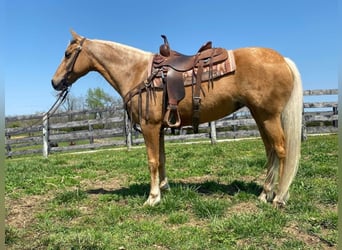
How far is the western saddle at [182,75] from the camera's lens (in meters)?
4.27

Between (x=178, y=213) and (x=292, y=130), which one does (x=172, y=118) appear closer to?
(x=178, y=213)

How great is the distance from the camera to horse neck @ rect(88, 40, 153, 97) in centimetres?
475

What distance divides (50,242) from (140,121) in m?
1.96

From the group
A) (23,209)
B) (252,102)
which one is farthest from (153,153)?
(23,209)

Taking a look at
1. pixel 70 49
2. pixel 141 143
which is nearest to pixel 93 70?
pixel 70 49

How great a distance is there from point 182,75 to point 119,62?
110 cm

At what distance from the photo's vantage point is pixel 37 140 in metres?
14.7

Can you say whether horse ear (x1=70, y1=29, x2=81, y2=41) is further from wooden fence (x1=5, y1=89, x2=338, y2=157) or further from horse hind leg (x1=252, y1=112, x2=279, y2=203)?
wooden fence (x1=5, y1=89, x2=338, y2=157)

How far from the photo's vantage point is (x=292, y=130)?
4086mm

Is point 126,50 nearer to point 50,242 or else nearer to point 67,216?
point 67,216

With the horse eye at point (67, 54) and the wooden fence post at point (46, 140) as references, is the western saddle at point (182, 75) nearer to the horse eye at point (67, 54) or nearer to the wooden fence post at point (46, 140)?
the horse eye at point (67, 54)

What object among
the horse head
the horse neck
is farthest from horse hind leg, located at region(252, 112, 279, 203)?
the horse head

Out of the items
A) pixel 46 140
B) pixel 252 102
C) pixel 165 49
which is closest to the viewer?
pixel 252 102

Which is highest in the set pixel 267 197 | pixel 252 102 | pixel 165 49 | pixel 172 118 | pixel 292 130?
pixel 165 49
